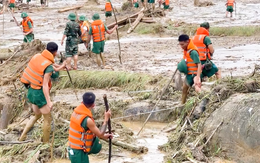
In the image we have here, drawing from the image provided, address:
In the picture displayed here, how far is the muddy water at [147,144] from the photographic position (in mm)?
7457

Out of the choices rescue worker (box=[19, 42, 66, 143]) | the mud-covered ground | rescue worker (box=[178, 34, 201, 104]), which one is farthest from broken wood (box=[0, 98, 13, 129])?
rescue worker (box=[178, 34, 201, 104])

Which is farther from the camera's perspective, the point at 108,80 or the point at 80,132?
the point at 108,80

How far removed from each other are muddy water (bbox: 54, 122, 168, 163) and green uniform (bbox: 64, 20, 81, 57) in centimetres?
→ 390

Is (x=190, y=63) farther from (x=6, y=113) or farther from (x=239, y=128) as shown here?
(x=6, y=113)

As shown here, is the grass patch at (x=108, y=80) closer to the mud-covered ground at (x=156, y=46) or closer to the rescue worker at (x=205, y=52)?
the mud-covered ground at (x=156, y=46)

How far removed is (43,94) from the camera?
730 centimetres

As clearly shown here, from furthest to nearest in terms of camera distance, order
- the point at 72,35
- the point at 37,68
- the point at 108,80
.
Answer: the point at 72,35 → the point at 108,80 → the point at 37,68

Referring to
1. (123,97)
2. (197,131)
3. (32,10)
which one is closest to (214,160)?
(197,131)

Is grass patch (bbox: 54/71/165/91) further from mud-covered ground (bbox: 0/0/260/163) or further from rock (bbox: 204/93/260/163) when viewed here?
rock (bbox: 204/93/260/163)

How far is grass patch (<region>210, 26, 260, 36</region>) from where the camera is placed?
17656 millimetres

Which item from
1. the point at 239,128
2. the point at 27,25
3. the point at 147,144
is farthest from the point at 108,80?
the point at 239,128

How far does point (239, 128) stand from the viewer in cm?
657

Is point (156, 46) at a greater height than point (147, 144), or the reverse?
point (147, 144)

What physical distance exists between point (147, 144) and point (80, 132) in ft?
9.71
